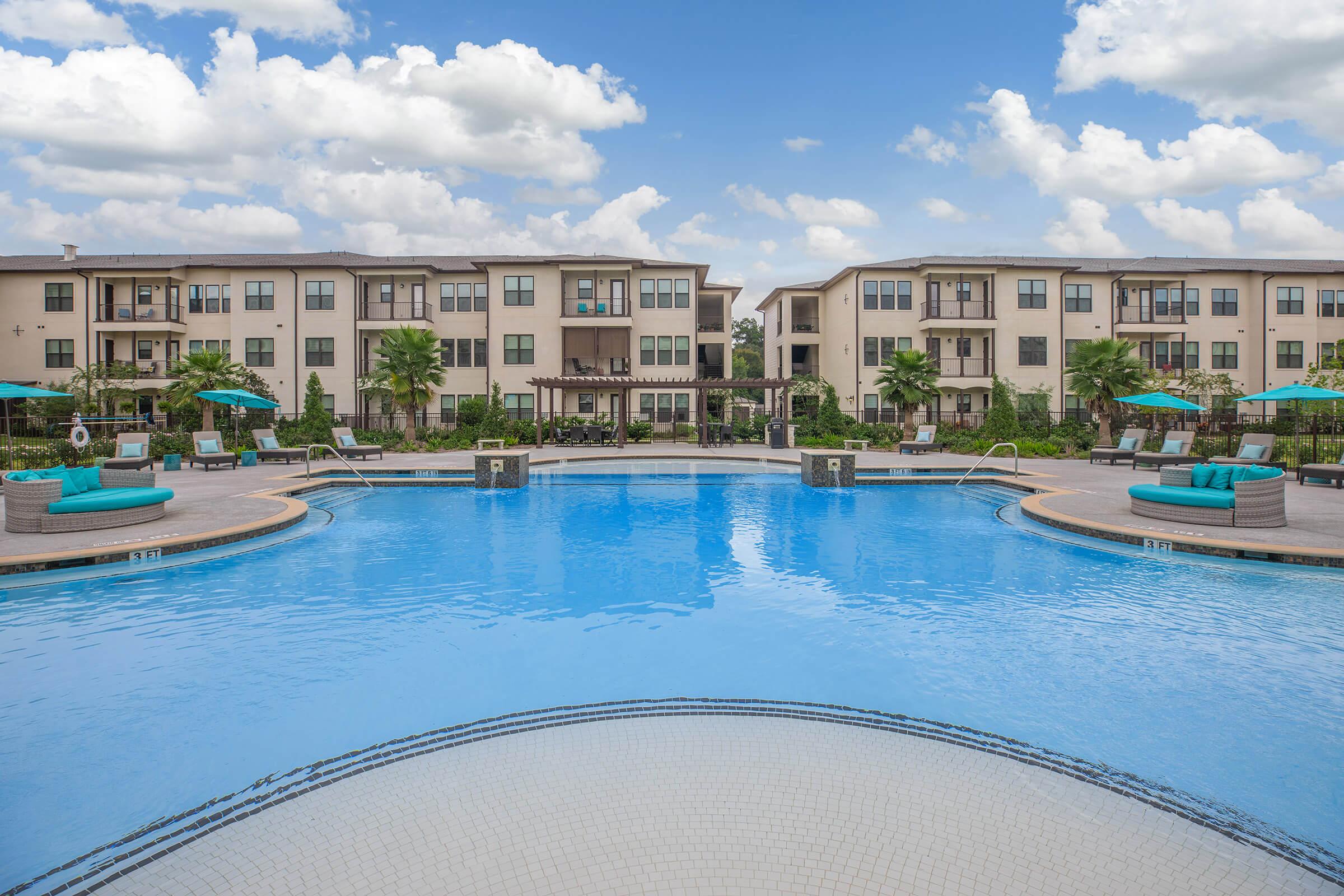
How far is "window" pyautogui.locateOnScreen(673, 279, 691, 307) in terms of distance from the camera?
33.8 meters

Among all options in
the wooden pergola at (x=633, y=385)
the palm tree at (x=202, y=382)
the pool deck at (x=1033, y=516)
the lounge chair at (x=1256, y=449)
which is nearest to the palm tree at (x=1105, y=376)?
the pool deck at (x=1033, y=516)

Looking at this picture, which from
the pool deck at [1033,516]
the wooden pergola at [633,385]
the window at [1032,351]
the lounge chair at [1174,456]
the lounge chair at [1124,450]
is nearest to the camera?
the pool deck at [1033,516]

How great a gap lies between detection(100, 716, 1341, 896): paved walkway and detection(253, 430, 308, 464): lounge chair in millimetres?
20253

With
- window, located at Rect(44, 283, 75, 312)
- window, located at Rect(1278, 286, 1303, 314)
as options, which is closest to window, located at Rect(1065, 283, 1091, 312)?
window, located at Rect(1278, 286, 1303, 314)

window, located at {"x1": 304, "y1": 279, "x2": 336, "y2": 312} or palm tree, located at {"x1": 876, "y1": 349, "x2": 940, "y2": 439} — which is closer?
palm tree, located at {"x1": 876, "y1": 349, "x2": 940, "y2": 439}

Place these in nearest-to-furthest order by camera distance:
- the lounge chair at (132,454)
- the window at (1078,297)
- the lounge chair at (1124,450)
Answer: the lounge chair at (132,454) < the lounge chair at (1124,450) < the window at (1078,297)

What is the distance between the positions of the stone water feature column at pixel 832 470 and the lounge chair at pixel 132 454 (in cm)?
1623

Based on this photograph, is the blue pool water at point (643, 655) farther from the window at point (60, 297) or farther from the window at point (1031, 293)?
the window at point (60, 297)

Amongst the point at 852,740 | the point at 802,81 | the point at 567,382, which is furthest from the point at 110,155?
the point at 852,740

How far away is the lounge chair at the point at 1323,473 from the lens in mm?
14406

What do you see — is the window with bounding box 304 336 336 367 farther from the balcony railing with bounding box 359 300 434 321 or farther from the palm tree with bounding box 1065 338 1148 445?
the palm tree with bounding box 1065 338 1148 445

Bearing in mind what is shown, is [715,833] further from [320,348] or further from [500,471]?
[320,348]

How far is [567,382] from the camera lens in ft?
91.5

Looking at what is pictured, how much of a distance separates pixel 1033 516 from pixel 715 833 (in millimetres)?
10437
